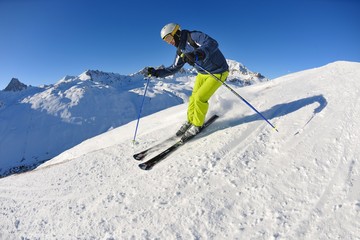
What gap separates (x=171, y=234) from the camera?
14.1 feet

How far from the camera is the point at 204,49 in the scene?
7016 millimetres

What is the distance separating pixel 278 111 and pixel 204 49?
318 cm

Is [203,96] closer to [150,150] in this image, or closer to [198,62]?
[198,62]

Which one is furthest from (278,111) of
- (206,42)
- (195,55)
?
(195,55)

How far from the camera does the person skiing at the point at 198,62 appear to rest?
7.28 meters

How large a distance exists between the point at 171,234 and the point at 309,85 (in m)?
8.38

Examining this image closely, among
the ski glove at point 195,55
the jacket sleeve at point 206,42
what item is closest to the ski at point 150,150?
the ski glove at point 195,55

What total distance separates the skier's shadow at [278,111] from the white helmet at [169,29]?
2958 millimetres

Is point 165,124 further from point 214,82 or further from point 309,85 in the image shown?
point 309,85

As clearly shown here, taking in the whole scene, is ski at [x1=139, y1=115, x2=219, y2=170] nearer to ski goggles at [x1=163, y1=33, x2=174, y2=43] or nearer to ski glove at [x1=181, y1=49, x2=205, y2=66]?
ski glove at [x1=181, y1=49, x2=205, y2=66]

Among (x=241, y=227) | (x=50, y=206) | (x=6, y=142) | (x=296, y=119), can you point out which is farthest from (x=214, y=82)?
(x=6, y=142)

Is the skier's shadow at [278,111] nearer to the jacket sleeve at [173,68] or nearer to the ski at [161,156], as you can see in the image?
the ski at [161,156]

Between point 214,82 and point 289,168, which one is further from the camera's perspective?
point 214,82

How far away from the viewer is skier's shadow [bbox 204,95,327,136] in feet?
26.2
